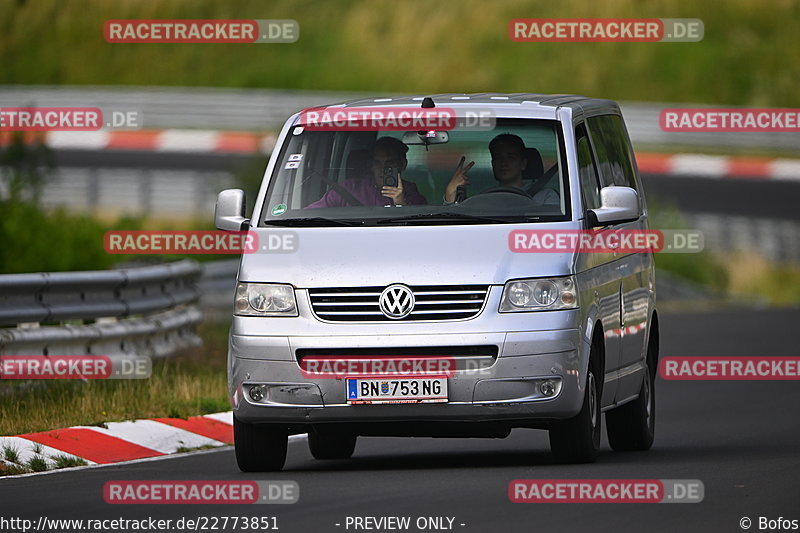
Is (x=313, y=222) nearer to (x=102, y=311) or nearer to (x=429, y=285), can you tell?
(x=429, y=285)

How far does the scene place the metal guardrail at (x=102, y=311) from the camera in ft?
50.4

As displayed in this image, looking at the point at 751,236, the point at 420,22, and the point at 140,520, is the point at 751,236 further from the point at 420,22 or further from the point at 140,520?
the point at 140,520

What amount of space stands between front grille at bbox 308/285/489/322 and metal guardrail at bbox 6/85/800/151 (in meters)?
Result: 33.1

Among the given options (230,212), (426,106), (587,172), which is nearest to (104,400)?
(230,212)

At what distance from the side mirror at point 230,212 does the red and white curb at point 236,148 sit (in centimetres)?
3014

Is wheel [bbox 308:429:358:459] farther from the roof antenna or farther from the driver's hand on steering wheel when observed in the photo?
the roof antenna

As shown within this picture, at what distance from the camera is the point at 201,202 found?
36.6 metres

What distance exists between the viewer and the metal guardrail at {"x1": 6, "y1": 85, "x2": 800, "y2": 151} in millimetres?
45219

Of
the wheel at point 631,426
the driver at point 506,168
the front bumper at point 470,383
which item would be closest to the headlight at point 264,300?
the front bumper at point 470,383

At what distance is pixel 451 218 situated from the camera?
1209 cm

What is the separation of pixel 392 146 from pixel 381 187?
297mm

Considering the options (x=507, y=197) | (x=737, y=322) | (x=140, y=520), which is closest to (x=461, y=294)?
(x=507, y=197)

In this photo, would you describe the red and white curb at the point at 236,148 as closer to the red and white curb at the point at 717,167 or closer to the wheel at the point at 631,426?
the red and white curb at the point at 717,167

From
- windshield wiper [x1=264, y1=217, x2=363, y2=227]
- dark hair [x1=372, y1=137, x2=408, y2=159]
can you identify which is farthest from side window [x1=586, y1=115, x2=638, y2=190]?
windshield wiper [x1=264, y1=217, x2=363, y2=227]
